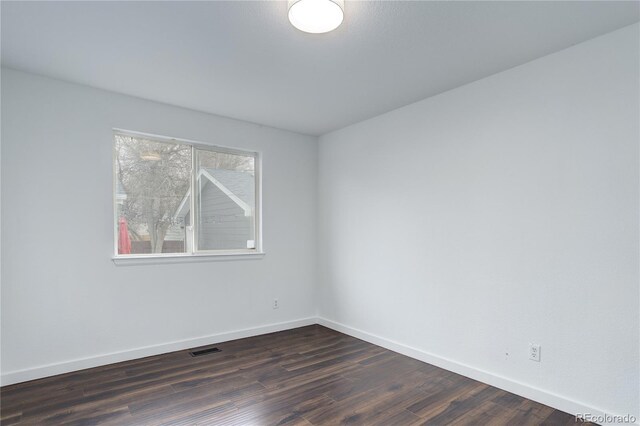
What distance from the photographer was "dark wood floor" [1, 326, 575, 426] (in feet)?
7.62

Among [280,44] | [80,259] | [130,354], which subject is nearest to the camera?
[280,44]

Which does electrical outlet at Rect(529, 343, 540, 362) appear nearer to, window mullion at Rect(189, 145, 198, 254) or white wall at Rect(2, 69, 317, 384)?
white wall at Rect(2, 69, 317, 384)

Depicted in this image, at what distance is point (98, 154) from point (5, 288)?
4.28ft

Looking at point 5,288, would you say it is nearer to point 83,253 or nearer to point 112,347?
point 83,253

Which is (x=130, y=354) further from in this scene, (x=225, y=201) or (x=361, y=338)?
(x=361, y=338)

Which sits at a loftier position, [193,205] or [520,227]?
[193,205]

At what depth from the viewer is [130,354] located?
10.9ft

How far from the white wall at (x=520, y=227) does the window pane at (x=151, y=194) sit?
2.08 m

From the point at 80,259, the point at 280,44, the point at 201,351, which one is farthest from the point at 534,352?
the point at 80,259

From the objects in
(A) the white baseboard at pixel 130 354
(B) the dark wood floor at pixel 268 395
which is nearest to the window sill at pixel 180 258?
(A) the white baseboard at pixel 130 354

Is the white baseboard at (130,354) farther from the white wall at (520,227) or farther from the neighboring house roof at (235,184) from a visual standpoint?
the neighboring house roof at (235,184)

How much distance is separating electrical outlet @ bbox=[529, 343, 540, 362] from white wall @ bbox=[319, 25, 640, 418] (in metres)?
0.04

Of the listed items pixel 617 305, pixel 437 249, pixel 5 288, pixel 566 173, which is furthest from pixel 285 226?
pixel 617 305

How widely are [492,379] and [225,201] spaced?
3199mm
